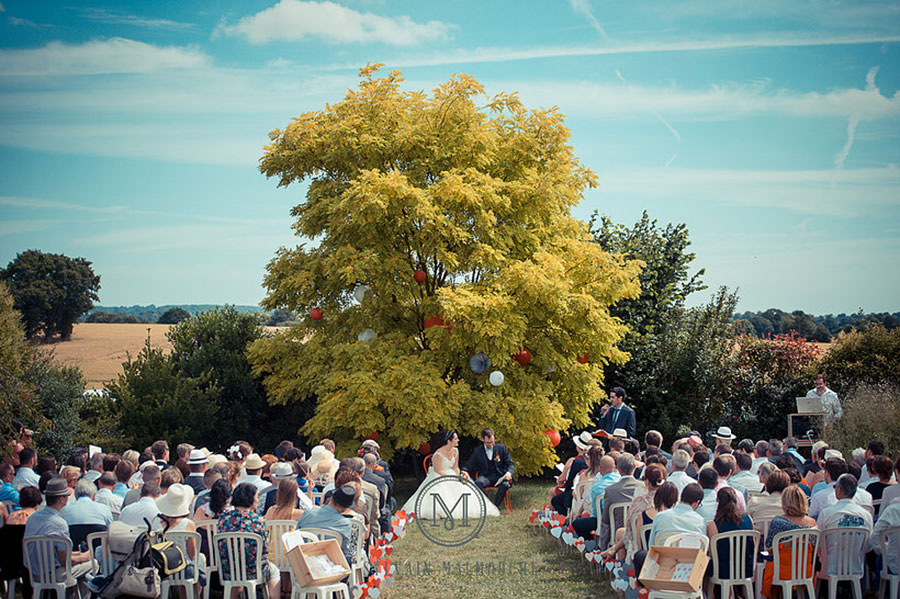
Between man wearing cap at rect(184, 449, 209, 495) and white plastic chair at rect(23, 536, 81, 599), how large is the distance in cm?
153

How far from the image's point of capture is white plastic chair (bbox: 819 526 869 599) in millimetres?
6453

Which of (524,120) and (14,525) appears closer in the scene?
(14,525)

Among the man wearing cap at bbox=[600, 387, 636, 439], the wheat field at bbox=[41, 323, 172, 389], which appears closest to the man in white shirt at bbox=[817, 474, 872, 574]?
the man wearing cap at bbox=[600, 387, 636, 439]

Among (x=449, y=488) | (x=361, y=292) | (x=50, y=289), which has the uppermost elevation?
(x=50, y=289)

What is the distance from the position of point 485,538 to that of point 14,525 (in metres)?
5.79

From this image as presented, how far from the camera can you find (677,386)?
55.2 ft

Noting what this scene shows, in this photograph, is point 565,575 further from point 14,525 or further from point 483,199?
point 483,199

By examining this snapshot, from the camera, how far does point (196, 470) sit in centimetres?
834

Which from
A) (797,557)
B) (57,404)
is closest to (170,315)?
(57,404)

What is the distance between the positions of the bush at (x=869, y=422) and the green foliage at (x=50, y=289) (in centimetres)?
4779

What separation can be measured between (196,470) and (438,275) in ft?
24.9

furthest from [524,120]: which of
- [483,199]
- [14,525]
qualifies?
[14,525]

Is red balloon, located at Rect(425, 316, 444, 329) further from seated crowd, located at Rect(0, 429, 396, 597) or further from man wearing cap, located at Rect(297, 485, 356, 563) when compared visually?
man wearing cap, located at Rect(297, 485, 356, 563)

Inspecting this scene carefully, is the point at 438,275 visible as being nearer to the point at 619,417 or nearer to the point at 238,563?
the point at 619,417
